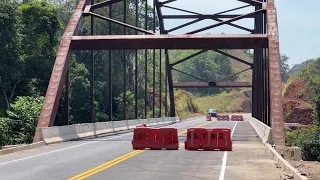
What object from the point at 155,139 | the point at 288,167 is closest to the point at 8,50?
the point at 155,139

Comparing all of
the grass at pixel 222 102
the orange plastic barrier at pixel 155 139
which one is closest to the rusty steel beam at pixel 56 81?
the orange plastic barrier at pixel 155 139

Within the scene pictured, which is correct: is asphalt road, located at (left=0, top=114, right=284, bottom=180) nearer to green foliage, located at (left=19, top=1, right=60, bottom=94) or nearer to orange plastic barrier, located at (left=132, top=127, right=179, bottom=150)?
orange plastic barrier, located at (left=132, top=127, right=179, bottom=150)

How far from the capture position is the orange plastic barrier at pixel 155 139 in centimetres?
2825

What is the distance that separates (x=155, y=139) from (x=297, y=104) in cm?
7514

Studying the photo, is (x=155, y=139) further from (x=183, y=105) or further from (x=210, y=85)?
(x=183, y=105)

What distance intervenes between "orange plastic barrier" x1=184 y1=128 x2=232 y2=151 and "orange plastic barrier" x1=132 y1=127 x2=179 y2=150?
0.64 meters

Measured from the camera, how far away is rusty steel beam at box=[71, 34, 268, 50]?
1479 inches

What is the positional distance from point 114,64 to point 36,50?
26853 mm

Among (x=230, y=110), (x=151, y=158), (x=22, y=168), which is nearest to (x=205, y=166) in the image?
(x=151, y=158)

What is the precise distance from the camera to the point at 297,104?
330 feet

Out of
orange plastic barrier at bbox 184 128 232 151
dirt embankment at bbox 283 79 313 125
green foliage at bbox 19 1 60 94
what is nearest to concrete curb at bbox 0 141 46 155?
orange plastic barrier at bbox 184 128 232 151

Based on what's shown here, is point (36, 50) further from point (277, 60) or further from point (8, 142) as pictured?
point (277, 60)

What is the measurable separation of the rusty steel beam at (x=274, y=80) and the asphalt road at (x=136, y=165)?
3731mm

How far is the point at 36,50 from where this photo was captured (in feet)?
188
